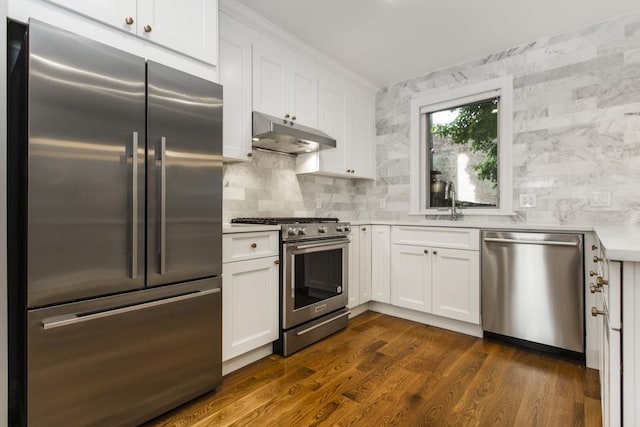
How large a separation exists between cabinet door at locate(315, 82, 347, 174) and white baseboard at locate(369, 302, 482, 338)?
4.89ft

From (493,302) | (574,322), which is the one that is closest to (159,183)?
(493,302)

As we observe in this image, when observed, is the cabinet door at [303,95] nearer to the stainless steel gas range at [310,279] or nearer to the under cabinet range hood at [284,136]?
the under cabinet range hood at [284,136]

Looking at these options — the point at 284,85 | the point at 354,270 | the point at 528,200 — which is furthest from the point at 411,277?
the point at 284,85

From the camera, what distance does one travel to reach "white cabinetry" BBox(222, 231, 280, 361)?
6.66 ft

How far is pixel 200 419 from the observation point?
163cm

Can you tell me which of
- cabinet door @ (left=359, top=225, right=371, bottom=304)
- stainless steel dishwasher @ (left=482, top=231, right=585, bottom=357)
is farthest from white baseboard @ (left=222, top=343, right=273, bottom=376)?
stainless steel dishwasher @ (left=482, top=231, right=585, bottom=357)

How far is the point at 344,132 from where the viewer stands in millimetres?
3467

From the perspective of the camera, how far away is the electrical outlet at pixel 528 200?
285 cm

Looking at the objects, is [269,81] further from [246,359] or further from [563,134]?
[563,134]

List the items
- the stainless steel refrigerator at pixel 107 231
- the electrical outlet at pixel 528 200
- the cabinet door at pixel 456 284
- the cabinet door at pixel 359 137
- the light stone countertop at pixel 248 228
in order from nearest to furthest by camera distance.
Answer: the stainless steel refrigerator at pixel 107 231
the light stone countertop at pixel 248 228
the cabinet door at pixel 456 284
the electrical outlet at pixel 528 200
the cabinet door at pixel 359 137

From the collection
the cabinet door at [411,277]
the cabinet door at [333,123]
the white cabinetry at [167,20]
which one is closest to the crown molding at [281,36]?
the cabinet door at [333,123]

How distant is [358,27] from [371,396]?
270cm

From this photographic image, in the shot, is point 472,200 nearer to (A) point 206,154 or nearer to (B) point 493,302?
(B) point 493,302

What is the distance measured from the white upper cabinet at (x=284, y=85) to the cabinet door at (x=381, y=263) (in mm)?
1257
